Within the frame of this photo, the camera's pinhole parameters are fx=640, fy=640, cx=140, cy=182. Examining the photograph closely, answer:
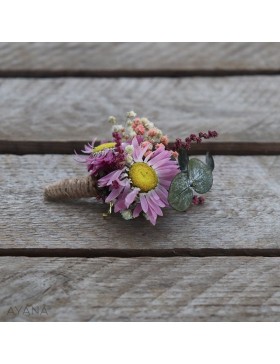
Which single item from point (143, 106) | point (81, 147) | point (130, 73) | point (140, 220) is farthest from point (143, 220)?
point (130, 73)

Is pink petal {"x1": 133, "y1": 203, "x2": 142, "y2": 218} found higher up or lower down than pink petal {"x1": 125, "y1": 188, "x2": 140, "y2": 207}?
lower down

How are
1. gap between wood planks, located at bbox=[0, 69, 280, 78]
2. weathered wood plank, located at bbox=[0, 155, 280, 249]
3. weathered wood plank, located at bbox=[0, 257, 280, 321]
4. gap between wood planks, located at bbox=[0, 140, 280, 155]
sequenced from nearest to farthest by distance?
weathered wood plank, located at bbox=[0, 257, 280, 321] → weathered wood plank, located at bbox=[0, 155, 280, 249] → gap between wood planks, located at bbox=[0, 140, 280, 155] → gap between wood planks, located at bbox=[0, 69, 280, 78]

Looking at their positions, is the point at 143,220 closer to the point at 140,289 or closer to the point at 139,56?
the point at 140,289

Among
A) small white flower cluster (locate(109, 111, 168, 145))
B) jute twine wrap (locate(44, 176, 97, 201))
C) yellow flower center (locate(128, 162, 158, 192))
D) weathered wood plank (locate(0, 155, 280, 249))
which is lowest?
weathered wood plank (locate(0, 155, 280, 249))

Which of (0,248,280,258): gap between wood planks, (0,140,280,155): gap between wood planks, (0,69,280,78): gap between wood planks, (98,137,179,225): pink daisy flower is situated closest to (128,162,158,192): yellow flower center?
(98,137,179,225): pink daisy flower

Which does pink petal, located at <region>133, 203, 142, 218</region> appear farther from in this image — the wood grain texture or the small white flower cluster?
the wood grain texture

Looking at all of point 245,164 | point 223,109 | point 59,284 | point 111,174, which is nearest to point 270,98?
point 223,109

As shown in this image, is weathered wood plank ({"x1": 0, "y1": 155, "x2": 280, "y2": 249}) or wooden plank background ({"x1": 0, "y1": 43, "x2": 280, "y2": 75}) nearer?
weathered wood plank ({"x1": 0, "y1": 155, "x2": 280, "y2": 249})
